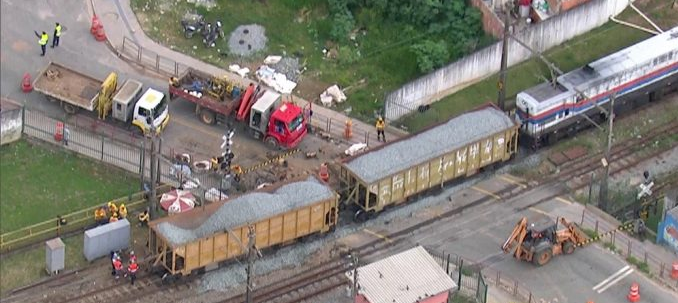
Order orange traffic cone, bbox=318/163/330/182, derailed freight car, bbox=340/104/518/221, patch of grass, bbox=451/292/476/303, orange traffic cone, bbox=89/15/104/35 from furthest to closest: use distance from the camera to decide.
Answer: orange traffic cone, bbox=89/15/104/35, orange traffic cone, bbox=318/163/330/182, derailed freight car, bbox=340/104/518/221, patch of grass, bbox=451/292/476/303

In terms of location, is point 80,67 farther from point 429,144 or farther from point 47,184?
point 429,144

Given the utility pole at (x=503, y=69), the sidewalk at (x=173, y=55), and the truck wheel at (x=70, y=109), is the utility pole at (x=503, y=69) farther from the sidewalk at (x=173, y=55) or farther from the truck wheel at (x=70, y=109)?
the truck wheel at (x=70, y=109)

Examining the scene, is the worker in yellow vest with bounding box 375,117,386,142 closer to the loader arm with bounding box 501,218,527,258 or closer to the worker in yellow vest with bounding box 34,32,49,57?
the loader arm with bounding box 501,218,527,258

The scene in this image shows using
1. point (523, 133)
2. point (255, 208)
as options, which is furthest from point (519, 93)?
point (255, 208)

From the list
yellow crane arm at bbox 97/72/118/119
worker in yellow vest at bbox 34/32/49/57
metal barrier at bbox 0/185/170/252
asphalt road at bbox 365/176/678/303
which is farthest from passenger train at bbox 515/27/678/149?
worker in yellow vest at bbox 34/32/49/57

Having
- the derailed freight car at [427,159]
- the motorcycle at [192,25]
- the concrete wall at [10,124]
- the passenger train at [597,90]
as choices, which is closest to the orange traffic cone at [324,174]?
the derailed freight car at [427,159]

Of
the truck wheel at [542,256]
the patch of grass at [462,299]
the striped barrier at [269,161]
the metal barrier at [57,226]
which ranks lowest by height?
the patch of grass at [462,299]
